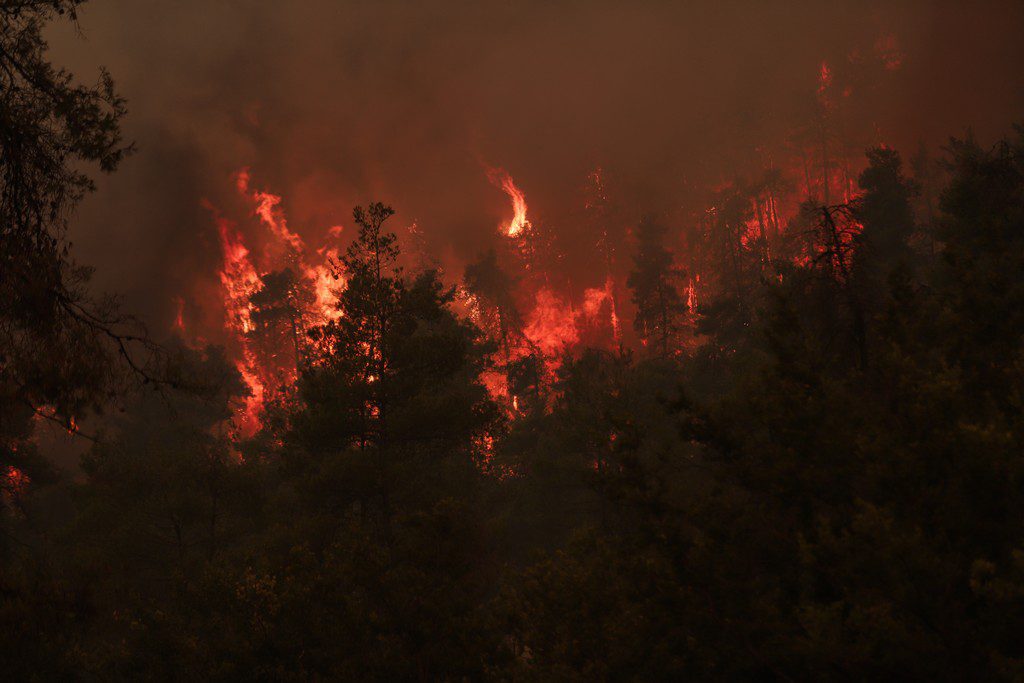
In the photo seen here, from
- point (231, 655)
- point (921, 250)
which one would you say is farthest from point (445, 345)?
point (921, 250)

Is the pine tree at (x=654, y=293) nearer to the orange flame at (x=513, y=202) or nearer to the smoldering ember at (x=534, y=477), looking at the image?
the smoldering ember at (x=534, y=477)

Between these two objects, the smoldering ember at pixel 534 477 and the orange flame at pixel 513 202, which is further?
the orange flame at pixel 513 202

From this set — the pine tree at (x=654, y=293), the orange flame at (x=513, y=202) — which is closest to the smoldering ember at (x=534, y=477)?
the pine tree at (x=654, y=293)

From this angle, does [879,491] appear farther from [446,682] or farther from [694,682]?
[446,682]

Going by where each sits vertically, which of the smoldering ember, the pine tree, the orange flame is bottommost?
the smoldering ember

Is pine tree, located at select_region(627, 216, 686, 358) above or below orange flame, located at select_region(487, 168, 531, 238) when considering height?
below

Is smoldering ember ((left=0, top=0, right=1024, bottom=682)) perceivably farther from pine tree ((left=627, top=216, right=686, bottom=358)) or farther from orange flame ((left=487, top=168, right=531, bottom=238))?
orange flame ((left=487, top=168, right=531, bottom=238))

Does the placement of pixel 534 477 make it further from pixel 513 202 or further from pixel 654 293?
pixel 513 202

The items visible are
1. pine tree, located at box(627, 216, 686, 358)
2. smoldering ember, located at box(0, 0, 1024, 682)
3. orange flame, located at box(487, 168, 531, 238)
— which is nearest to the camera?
smoldering ember, located at box(0, 0, 1024, 682)

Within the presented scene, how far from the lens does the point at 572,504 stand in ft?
94.2

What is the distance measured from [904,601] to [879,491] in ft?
5.58

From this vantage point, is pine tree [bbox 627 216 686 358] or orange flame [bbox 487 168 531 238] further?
orange flame [bbox 487 168 531 238]

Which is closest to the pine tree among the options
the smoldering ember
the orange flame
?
the smoldering ember

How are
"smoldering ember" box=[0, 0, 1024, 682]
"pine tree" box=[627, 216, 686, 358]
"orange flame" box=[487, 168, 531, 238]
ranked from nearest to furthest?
"smoldering ember" box=[0, 0, 1024, 682]
"pine tree" box=[627, 216, 686, 358]
"orange flame" box=[487, 168, 531, 238]
